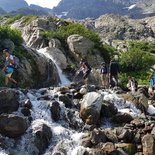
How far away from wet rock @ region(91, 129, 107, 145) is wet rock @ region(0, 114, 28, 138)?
393 cm

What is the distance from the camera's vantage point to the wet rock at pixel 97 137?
22.2m

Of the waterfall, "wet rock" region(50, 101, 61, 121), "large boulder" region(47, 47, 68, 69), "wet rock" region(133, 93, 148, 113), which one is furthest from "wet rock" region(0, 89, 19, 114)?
"large boulder" region(47, 47, 68, 69)

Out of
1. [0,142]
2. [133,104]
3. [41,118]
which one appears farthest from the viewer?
[133,104]

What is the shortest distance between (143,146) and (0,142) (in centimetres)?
770

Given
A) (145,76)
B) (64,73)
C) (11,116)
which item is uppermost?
(11,116)

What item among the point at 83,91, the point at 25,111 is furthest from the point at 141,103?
the point at 25,111

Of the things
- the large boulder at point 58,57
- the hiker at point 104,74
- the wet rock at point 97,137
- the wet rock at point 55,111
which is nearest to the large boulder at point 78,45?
the large boulder at point 58,57

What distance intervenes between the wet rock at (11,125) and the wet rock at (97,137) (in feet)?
12.9

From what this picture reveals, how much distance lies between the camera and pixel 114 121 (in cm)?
2652

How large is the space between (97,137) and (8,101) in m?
5.90

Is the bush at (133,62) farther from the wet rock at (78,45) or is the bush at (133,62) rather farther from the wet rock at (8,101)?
the wet rock at (8,101)

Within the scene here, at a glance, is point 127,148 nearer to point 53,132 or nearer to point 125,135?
point 125,135

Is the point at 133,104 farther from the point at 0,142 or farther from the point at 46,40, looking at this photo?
the point at 46,40

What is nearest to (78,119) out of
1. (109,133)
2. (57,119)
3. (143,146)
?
(57,119)
